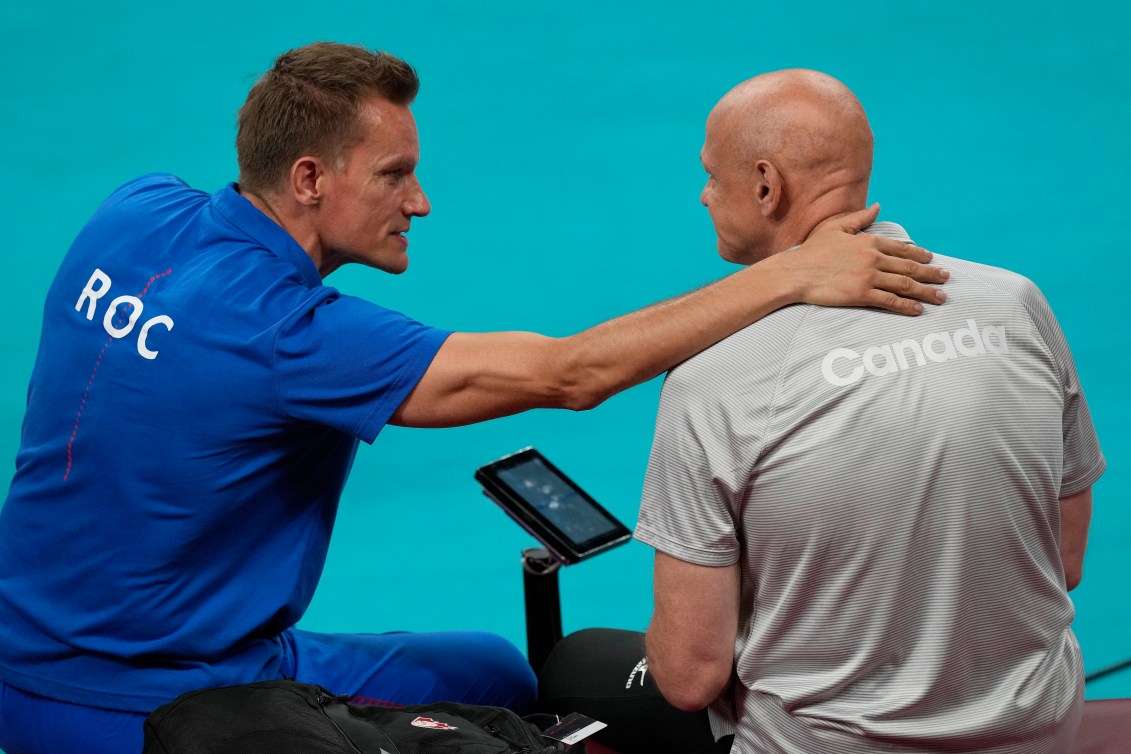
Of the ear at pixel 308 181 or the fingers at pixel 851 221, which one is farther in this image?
the ear at pixel 308 181

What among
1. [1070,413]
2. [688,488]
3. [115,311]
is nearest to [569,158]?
[115,311]

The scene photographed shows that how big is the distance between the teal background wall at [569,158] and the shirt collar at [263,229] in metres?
2.01

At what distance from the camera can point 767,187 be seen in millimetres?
1990

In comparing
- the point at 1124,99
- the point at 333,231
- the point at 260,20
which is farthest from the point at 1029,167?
the point at 333,231

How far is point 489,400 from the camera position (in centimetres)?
216

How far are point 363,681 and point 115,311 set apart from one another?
0.78m

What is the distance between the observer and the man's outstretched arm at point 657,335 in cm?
188

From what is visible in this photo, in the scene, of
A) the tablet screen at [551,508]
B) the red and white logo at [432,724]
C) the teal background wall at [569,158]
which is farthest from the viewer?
the teal background wall at [569,158]

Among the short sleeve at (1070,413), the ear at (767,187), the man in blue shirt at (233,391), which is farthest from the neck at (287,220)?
the short sleeve at (1070,413)

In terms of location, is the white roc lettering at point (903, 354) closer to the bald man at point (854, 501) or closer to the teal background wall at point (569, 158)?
the bald man at point (854, 501)

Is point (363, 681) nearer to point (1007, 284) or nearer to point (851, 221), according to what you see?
point (851, 221)

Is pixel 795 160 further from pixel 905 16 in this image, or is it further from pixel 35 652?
pixel 905 16

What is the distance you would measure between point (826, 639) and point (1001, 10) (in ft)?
19.2

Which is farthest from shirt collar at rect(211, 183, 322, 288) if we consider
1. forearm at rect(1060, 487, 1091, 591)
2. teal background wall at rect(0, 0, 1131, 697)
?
teal background wall at rect(0, 0, 1131, 697)
